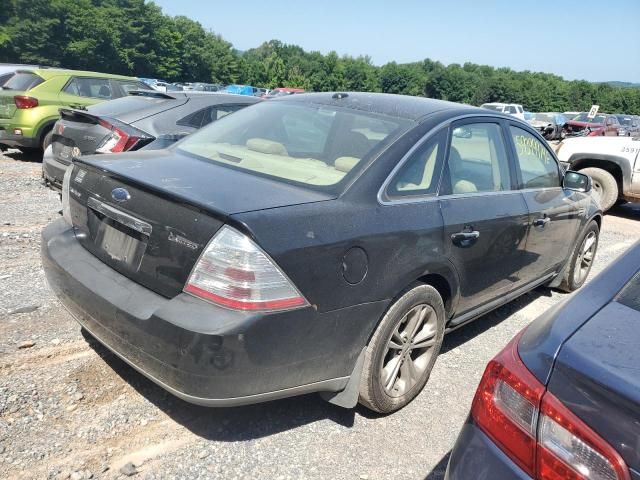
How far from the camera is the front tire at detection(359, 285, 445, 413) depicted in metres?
2.67

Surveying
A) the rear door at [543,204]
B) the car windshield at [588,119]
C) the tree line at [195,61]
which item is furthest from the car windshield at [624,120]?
the tree line at [195,61]

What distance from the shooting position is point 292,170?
2916 mm

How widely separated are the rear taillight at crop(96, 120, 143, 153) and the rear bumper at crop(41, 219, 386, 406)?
3.36 m

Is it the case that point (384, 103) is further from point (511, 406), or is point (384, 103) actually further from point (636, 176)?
point (636, 176)

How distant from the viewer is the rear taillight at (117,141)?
5723 mm

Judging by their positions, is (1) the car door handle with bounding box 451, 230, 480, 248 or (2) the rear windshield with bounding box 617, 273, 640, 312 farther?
(1) the car door handle with bounding box 451, 230, 480, 248

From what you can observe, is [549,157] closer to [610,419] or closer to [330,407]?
[330,407]

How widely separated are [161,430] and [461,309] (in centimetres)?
189

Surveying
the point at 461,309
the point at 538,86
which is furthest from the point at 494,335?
the point at 538,86

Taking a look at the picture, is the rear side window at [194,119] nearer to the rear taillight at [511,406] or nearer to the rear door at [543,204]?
the rear door at [543,204]

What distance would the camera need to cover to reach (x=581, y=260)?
5.28 m

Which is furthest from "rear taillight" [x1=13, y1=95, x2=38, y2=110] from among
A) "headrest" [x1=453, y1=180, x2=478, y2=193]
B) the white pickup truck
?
the white pickup truck

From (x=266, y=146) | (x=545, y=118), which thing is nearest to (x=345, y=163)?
(x=266, y=146)

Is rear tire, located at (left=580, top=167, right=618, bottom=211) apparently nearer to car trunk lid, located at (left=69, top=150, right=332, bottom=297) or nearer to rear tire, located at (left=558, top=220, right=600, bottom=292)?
rear tire, located at (left=558, top=220, right=600, bottom=292)
